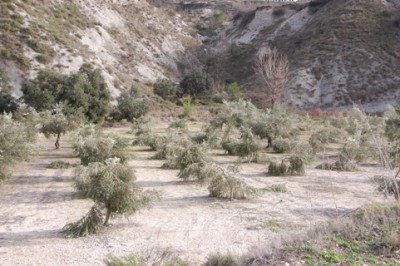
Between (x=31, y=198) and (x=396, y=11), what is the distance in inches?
2081

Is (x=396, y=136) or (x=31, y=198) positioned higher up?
(x=396, y=136)

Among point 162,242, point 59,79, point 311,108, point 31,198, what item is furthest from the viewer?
point 311,108

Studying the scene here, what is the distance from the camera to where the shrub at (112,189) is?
28.9 feet

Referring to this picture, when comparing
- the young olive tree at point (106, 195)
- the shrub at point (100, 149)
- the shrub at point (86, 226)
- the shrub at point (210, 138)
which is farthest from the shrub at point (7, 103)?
the shrub at point (86, 226)

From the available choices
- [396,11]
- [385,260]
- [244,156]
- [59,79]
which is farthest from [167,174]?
[396,11]

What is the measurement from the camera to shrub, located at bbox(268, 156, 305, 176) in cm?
1534

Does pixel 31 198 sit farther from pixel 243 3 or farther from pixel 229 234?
pixel 243 3

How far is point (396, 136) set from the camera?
21.5 meters

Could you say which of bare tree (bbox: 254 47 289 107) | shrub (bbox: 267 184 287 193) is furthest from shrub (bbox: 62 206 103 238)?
bare tree (bbox: 254 47 289 107)

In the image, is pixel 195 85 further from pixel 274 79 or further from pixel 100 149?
pixel 100 149

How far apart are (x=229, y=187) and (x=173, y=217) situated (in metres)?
2.08

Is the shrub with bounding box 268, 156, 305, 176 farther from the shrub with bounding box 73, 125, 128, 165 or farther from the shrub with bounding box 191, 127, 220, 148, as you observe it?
the shrub with bounding box 191, 127, 220, 148

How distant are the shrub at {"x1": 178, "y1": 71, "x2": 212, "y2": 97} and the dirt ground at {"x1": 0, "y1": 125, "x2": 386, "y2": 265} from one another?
3297cm

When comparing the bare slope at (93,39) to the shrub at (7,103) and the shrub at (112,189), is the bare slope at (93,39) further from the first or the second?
the shrub at (112,189)
